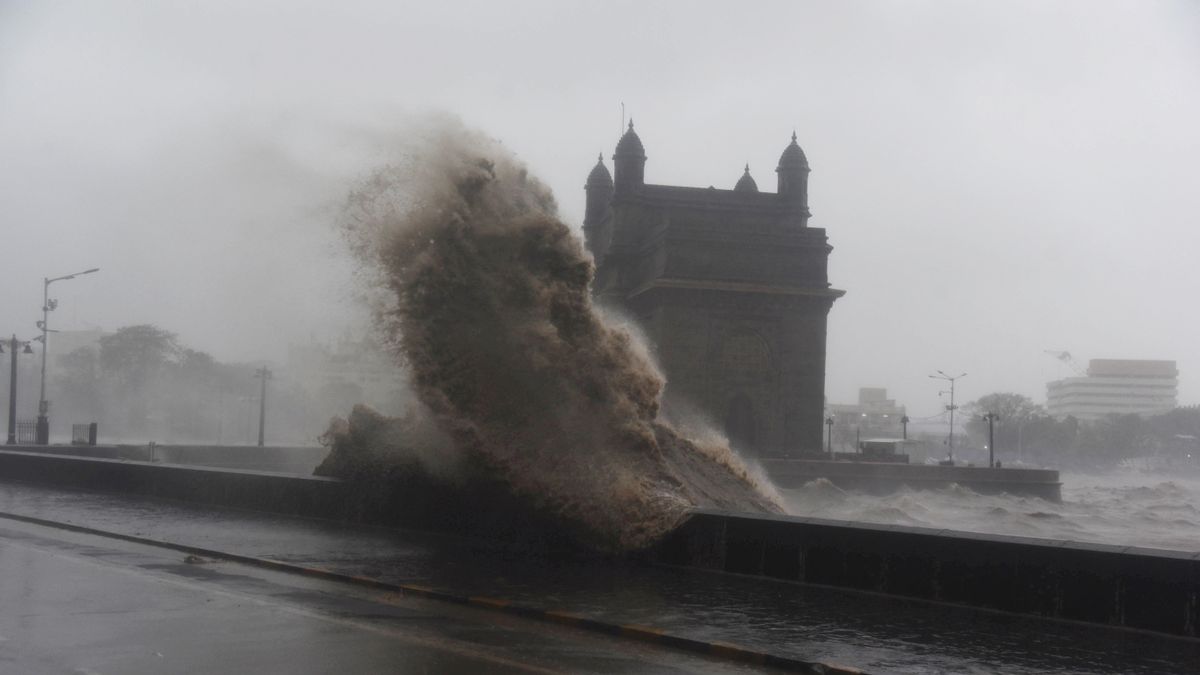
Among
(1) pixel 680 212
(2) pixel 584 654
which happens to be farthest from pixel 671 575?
(1) pixel 680 212

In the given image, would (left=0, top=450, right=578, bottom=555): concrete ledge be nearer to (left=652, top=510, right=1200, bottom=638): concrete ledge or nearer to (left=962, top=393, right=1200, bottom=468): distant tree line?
(left=652, top=510, right=1200, bottom=638): concrete ledge

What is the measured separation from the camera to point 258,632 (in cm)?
853

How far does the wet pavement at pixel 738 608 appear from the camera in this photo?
321 inches

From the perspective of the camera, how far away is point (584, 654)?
8.16 metres

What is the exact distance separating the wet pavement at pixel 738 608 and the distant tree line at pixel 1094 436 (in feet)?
298

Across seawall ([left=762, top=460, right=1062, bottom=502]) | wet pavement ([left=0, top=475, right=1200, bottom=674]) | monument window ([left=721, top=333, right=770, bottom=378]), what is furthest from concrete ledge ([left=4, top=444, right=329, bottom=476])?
monument window ([left=721, top=333, right=770, bottom=378])

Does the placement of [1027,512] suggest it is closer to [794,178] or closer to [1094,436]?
[794,178]

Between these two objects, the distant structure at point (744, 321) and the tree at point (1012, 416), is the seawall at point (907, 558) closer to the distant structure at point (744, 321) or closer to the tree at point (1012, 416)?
the distant structure at point (744, 321)

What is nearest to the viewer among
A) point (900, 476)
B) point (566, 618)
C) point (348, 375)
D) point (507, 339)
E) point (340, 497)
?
point (566, 618)

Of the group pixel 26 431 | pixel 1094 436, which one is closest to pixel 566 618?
pixel 26 431

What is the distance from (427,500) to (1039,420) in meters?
107

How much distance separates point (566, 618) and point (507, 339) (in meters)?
6.17

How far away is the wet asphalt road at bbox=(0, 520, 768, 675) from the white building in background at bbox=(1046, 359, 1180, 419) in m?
122

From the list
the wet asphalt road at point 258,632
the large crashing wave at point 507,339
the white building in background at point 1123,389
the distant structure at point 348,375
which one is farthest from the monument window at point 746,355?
the white building in background at point 1123,389
